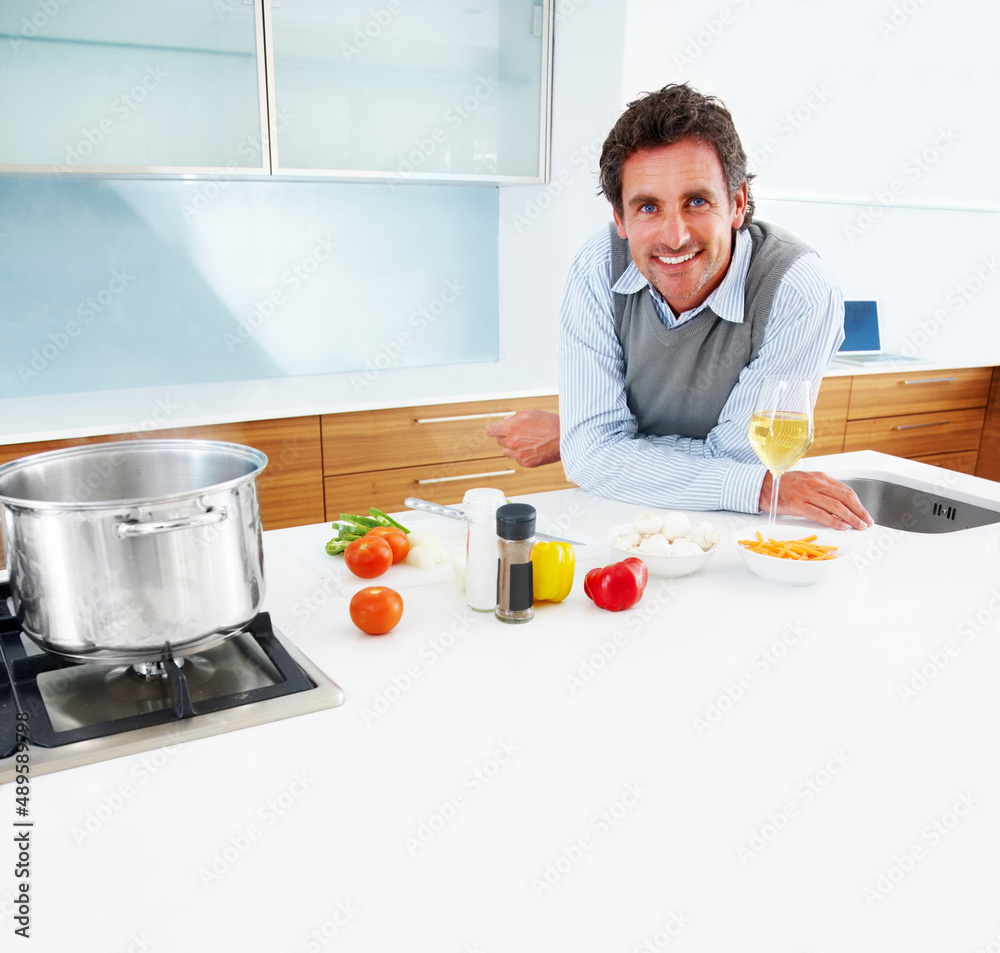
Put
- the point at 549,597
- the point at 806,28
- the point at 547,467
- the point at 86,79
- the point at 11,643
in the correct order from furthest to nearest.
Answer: the point at 806,28
the point at 547,467
the point at 86,79
the point at 549,597
the point at 11,643

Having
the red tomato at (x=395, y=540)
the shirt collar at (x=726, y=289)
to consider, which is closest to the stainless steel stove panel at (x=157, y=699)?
the red tomato at (x=395, y=540)

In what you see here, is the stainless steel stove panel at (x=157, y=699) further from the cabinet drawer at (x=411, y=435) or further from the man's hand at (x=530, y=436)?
the cabinet drawer at (x=411, y=435)

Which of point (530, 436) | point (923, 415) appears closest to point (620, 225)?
point (530, 436)

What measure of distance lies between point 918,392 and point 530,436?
2349mm

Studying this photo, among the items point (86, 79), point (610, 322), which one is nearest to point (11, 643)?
point (610, 322)

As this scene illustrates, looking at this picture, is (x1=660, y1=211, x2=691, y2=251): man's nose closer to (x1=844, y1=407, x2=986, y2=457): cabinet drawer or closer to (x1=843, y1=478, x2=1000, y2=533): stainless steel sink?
(x1=843, y1=478, x2=1000, y2=533): stainless steel sink

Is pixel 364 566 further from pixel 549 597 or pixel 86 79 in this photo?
pixel 86 79

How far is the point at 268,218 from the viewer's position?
3.25 meters

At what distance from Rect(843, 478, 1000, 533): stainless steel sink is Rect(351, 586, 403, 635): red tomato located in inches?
48.3

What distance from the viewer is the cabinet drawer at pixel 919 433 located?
12.1ft

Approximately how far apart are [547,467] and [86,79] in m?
1.87

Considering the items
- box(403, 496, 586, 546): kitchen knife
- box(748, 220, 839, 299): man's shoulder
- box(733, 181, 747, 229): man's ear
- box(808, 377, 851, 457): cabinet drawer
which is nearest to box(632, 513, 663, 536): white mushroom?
box(403, 496, 586, 546): kitchen knife

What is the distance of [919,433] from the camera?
12.6 ft

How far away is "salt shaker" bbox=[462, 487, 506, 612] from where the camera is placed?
122 centimetres
